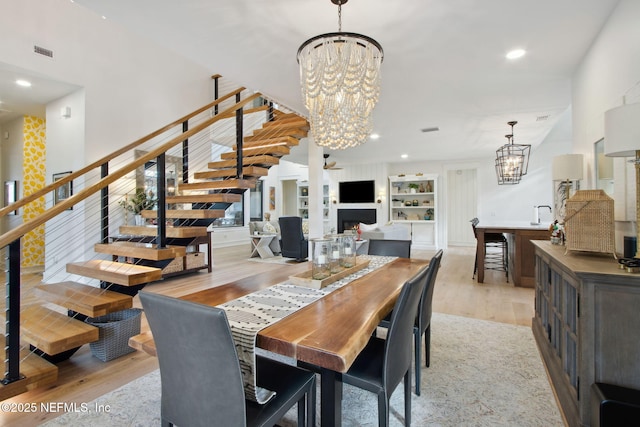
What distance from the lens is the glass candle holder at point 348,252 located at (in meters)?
2.21

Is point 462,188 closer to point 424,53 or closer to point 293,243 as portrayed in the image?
point 293,243

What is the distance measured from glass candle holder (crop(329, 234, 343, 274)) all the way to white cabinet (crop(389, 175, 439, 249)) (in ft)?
23.5

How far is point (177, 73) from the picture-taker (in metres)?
6.15

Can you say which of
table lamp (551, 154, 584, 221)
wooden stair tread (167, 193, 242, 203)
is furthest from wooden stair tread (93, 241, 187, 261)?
table lamp (551, 154, 584, 221)

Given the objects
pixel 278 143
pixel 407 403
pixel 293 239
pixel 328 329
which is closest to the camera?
pixel 328 329

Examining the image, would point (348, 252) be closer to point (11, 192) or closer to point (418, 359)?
point (418, 359)

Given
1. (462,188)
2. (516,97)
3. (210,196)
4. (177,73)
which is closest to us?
(210,196)

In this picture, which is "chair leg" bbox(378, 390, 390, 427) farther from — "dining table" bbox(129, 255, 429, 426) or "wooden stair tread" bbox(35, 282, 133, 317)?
"wooden stair tread" bbox(35, 282, 133, 317)

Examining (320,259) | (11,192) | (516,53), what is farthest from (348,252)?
(11,192)

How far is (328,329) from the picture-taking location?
3.86 ft

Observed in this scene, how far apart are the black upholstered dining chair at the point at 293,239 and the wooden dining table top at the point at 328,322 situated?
14.4 feet

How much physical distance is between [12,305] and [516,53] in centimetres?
414

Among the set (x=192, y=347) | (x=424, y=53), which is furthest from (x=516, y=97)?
(x=192, y=347)

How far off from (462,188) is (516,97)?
5.48m
